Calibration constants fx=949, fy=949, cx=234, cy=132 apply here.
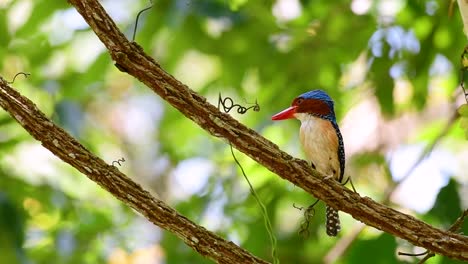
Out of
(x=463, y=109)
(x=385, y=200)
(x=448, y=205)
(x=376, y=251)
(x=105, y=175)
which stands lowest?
(x=105, y=175)

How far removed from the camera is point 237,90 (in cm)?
353

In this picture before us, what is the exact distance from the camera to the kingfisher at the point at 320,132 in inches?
83.5

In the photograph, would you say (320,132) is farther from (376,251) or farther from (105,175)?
(376,251)

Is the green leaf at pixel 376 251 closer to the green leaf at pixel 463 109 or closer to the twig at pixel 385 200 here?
the twig at pixel 385 200

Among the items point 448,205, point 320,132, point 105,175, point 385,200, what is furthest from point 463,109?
point 385,200

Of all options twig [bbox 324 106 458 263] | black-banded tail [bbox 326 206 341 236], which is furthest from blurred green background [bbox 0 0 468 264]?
black-banded tail [bbox 326 206 341 236]

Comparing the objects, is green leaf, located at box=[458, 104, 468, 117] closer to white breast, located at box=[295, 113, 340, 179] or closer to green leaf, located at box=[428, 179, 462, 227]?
white breast, located at box=[295, 113, 340, 179]

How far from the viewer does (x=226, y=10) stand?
134 inches

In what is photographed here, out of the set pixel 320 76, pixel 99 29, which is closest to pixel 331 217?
pixel 99 29

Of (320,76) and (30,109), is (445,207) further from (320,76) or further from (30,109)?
(30,109)

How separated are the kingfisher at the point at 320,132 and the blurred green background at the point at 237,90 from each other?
77 centimetres

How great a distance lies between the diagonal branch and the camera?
175 centimetres

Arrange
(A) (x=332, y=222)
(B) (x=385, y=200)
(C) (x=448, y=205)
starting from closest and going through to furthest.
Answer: (A) (x=332, y=222), (C) (x=448, y=205), (B) (x=385, y=200)

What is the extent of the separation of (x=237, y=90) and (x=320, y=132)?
139cm
